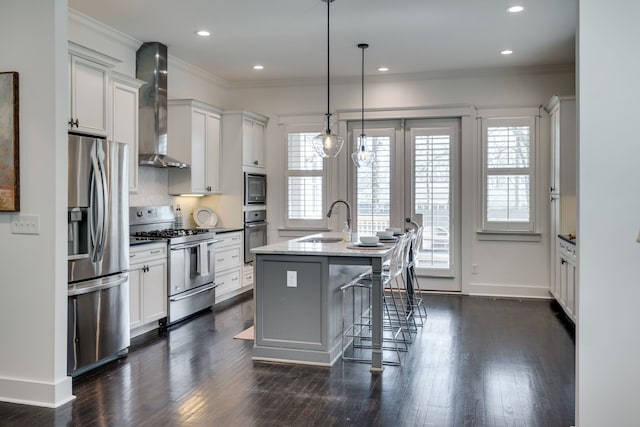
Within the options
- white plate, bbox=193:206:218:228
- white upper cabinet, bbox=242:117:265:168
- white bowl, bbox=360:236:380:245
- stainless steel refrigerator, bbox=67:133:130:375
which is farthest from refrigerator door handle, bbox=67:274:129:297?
white upper cabinet, bbox=242:117:265:168

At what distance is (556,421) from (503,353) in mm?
1339

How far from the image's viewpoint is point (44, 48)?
3318 mm

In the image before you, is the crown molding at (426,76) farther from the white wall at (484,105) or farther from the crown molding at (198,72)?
the crown molding at (198,72)

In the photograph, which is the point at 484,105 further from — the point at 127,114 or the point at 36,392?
the point at 36,392

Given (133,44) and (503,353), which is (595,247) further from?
(133,44)

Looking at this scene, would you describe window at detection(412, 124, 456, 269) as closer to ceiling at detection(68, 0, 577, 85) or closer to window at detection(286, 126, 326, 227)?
ceiling at detection(68, 0, 577, 85)

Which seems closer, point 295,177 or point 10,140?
point 10,140

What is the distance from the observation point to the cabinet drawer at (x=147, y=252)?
184 inches

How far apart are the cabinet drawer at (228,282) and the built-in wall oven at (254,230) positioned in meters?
0.32

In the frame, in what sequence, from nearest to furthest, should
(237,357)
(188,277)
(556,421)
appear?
(556,421)
(237,357)
(188,277)

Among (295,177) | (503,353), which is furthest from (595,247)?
(295,177)

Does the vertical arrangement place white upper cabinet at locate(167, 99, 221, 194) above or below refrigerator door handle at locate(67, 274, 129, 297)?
above

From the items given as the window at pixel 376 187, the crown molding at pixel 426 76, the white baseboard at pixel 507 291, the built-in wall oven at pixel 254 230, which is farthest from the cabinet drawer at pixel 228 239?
the white baseboard at pixel 507 291

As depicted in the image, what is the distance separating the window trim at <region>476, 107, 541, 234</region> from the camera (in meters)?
6.75
